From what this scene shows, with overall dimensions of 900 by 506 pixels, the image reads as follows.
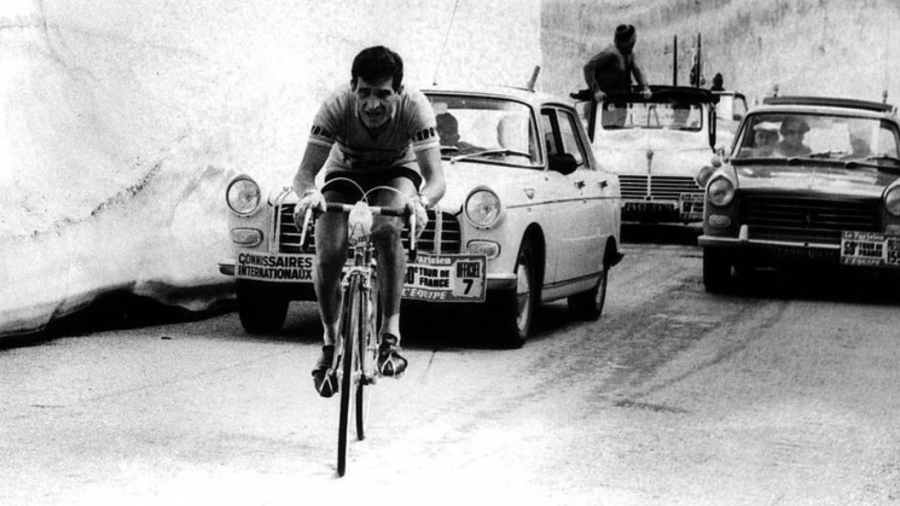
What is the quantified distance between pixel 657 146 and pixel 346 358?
14088 mm

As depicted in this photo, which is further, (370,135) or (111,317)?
(111,317)

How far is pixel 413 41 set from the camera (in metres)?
16.6

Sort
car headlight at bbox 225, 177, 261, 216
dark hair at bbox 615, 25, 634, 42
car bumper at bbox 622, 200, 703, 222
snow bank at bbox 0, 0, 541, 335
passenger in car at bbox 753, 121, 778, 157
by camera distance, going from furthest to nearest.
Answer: dark hair at bbox 615, 25, 634, 42, car bumper at bbox 622, 200, 703, 222, passenger in car at bbox 753, 121, 778, 157, car headlight at bbox 225, 177, 261, 216, snow bank at bbox 0, 0, 541, 335

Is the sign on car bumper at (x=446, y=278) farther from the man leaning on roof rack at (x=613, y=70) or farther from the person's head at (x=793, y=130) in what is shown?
the man leaning on roof rack at (x=613, y=70)

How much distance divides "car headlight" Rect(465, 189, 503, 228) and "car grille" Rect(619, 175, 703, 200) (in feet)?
32.3

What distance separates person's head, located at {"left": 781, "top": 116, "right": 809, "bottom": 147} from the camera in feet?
48.6

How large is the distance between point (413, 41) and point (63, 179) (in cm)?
716

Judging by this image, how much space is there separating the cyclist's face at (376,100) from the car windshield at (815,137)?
8.36 meters

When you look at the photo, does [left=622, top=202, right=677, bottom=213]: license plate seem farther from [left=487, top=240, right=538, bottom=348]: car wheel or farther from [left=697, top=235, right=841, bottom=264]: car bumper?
[left=487, top=240, right=538, bottom=348]: car wheel

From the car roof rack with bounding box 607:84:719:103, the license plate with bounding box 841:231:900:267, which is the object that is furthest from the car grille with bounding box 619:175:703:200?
the license plate with bounding box 841:231:900:267

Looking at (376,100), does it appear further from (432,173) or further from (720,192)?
(720,192)

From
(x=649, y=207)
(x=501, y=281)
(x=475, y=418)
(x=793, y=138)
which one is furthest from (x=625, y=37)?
(x=475, y=418)

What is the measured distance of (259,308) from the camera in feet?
34.5

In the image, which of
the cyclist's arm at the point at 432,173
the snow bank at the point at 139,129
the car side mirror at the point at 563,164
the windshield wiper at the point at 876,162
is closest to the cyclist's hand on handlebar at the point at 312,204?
the cyclist's arm at the point at 432,173
